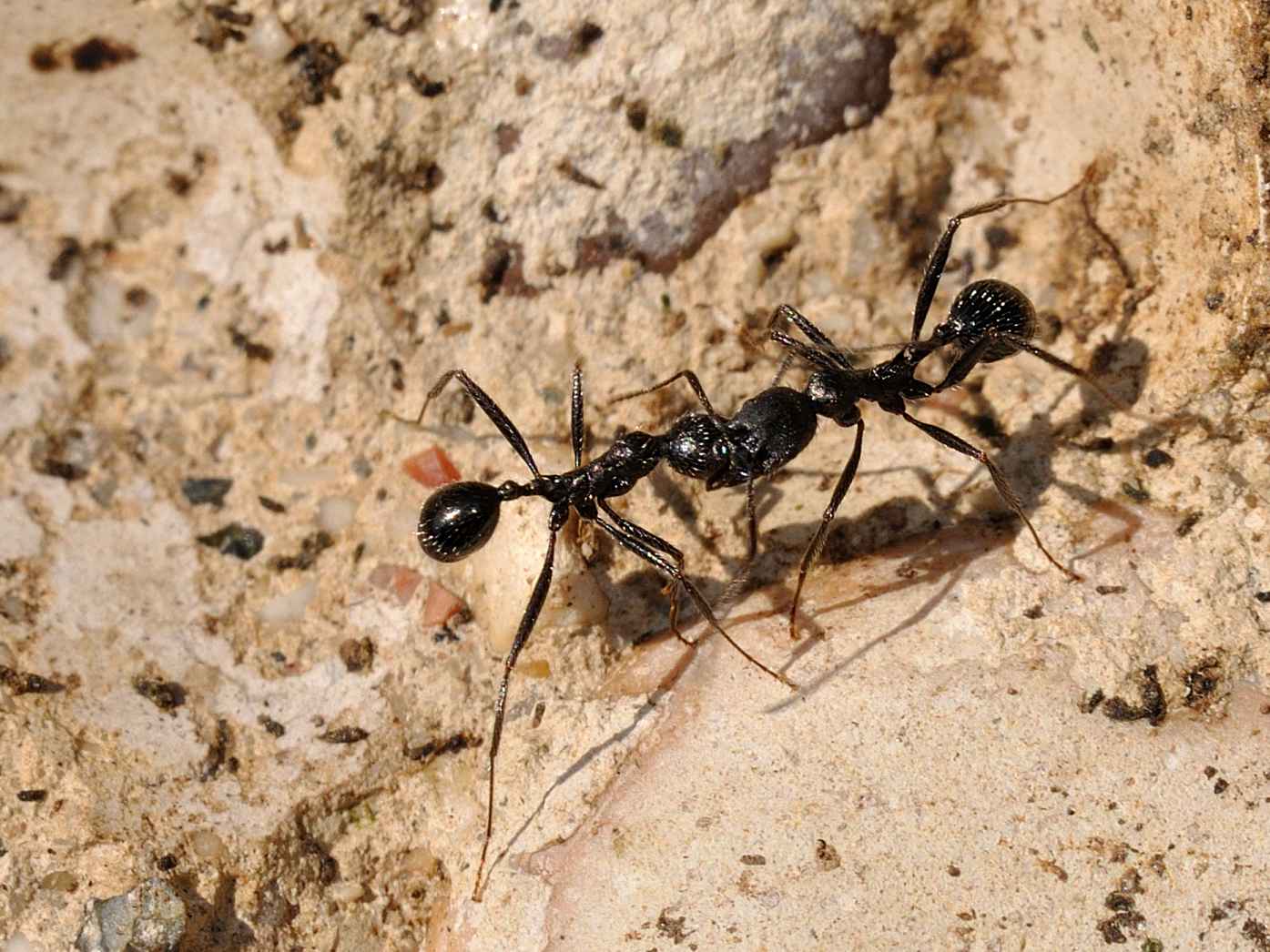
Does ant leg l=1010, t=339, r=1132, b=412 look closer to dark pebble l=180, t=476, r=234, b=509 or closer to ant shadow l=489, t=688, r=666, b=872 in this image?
ant shadow l=489, t=688, r=666, b=872

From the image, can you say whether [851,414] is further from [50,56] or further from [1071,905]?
[50,56]

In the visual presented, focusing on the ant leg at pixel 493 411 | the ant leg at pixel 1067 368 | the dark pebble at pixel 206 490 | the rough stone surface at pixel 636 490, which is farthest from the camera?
the dark pebble at pixel 206 490

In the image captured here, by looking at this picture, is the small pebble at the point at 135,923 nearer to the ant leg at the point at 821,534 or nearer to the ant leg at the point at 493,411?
the ant leg at the point at 493,411

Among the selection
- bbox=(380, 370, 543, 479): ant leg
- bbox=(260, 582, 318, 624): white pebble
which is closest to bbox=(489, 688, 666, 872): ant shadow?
bbox=(380, 370, 543, 479): ant leg

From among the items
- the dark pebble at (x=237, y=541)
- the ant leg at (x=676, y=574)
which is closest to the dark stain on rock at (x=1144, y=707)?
the ant leg at (x=676, y=574)

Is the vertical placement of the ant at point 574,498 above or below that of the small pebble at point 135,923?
above

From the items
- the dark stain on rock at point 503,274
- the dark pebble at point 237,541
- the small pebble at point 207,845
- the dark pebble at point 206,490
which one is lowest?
the small pebble at point 207,845
